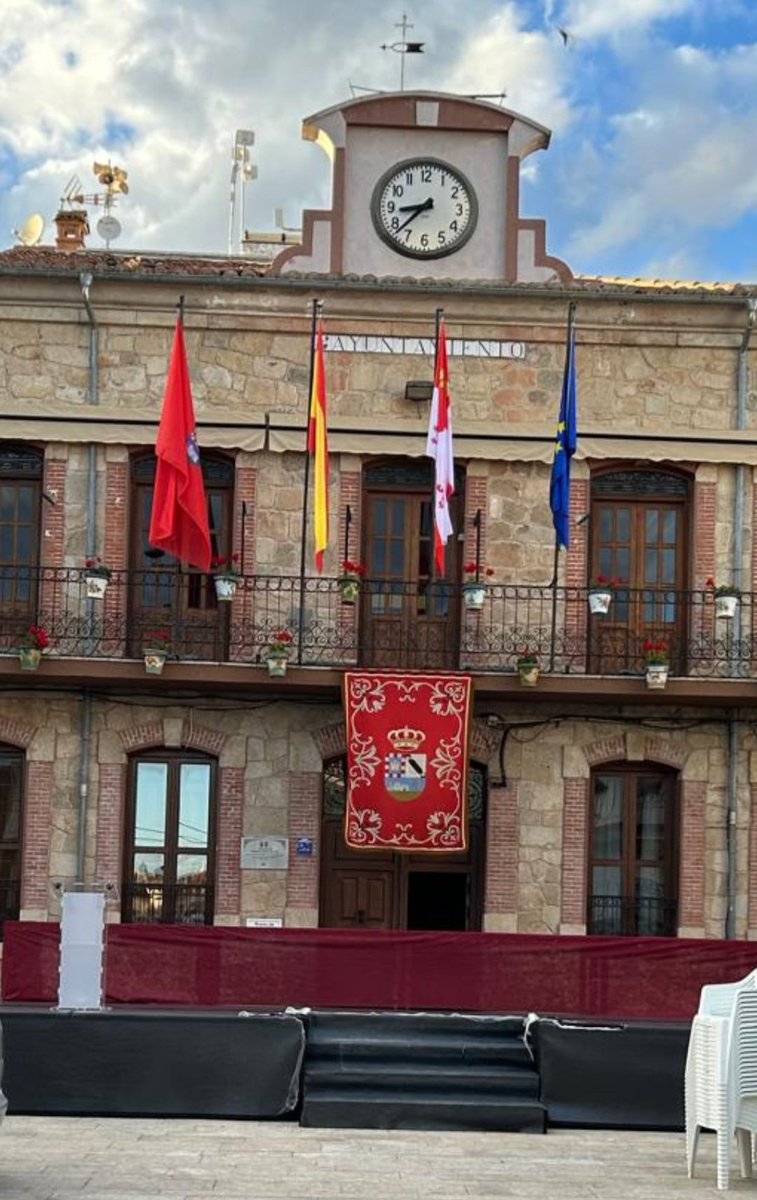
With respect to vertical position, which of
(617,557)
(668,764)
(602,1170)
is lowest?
(602,1170)

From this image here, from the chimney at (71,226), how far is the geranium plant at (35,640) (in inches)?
291

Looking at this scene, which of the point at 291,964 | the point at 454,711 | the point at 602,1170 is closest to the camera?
the point at 602,1170

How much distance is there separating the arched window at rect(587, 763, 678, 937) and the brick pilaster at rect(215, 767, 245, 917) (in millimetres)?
3809

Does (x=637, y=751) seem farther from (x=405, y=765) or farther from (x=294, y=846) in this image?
(x=294, y=846)

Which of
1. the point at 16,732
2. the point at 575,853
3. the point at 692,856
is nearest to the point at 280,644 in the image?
the point at 16,732

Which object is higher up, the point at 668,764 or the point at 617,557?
the point at 617,557

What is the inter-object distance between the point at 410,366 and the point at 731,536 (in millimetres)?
4002

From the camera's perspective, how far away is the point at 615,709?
2045 cm

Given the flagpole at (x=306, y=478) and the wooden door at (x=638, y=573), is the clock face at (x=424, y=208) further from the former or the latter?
the wooden door at (x=638, y=573)

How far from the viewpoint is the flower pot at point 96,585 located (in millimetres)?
19766

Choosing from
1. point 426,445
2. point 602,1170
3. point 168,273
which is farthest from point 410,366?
point 602,1170

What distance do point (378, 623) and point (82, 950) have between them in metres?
6.82

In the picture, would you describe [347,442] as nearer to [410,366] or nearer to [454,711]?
[410,366]

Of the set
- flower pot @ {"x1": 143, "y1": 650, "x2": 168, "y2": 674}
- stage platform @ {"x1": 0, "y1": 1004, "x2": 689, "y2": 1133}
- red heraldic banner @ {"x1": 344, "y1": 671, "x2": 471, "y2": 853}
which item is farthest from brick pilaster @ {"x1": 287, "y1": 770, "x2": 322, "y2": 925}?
stage platform @ {"x1": 0, "y1": 1004, "x2": 689, "y2": 1133}
